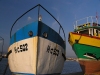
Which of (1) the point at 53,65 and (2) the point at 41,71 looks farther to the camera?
(1) the point at 53,65

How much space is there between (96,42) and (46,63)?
718cm

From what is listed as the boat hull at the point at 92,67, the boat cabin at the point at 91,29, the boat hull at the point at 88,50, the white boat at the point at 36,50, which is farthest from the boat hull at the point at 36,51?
the boat cabin at the point at 91,29

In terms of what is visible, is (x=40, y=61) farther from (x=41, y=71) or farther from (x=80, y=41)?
(x=80, y=41)

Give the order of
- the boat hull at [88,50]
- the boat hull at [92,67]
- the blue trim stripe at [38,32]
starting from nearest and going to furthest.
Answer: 1. the blue trim stripe at [38,32]
2. the boat hull at [88,50]
3. the boat hull at [92,67]

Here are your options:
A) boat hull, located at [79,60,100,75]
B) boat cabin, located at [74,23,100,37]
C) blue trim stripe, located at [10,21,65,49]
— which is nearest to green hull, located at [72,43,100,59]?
boat hull, located at [79,60,100,75]

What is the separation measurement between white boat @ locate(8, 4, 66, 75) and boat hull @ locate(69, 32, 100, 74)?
5.10 meters

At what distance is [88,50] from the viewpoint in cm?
1225

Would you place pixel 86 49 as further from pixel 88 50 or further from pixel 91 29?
pixel 91 29

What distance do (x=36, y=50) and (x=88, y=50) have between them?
23.9ft

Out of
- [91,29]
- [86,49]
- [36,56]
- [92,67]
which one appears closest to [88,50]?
[86,49]

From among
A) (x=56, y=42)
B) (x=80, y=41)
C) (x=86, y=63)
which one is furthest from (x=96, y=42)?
(x=56, y=42)

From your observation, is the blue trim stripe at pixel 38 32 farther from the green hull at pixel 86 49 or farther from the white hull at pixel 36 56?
the green hull at pixel 86 49

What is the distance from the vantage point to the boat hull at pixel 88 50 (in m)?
12.2

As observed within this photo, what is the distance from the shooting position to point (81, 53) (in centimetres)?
1255
